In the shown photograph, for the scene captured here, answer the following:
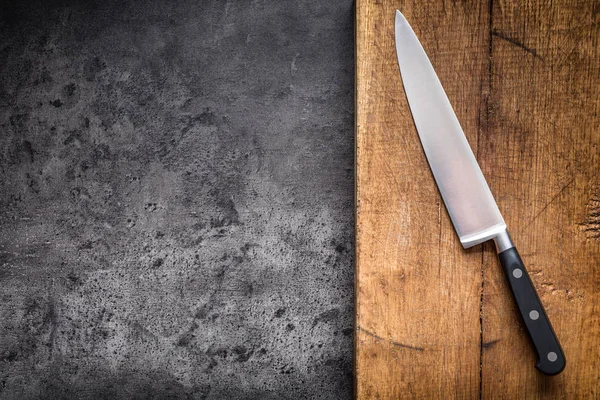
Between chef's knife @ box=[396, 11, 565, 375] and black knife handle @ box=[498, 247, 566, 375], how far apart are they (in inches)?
1.0

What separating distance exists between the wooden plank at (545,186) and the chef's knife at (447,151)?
0.04 meters

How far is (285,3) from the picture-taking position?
978 millimetres

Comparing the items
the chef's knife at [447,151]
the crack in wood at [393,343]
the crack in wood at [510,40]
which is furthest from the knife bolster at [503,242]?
the crack in wood at [510,40]

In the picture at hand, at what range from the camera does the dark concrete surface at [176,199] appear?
3.19 ft

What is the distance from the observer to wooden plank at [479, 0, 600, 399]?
0.77 meters

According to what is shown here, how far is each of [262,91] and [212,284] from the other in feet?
1.53

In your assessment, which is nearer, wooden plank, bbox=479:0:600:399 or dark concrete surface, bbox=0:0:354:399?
wooden plank, bbox=479:0:600:399

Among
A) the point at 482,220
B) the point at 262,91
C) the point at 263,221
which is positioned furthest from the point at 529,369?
the point at 262,91

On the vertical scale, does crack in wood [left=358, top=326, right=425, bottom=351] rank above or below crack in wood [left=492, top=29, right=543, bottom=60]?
below

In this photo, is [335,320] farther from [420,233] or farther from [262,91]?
[262,91]

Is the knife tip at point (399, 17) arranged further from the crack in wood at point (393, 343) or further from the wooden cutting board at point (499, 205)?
the crack in wood at point (393, 343)

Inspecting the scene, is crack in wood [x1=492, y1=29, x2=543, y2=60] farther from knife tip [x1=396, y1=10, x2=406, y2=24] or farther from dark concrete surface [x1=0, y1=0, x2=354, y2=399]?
dark concrete surface [x1=0, y1=0, x2=354, y2=399]

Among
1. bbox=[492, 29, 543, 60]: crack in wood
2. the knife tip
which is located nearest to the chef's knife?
the knife tip

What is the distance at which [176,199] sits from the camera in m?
0.99
